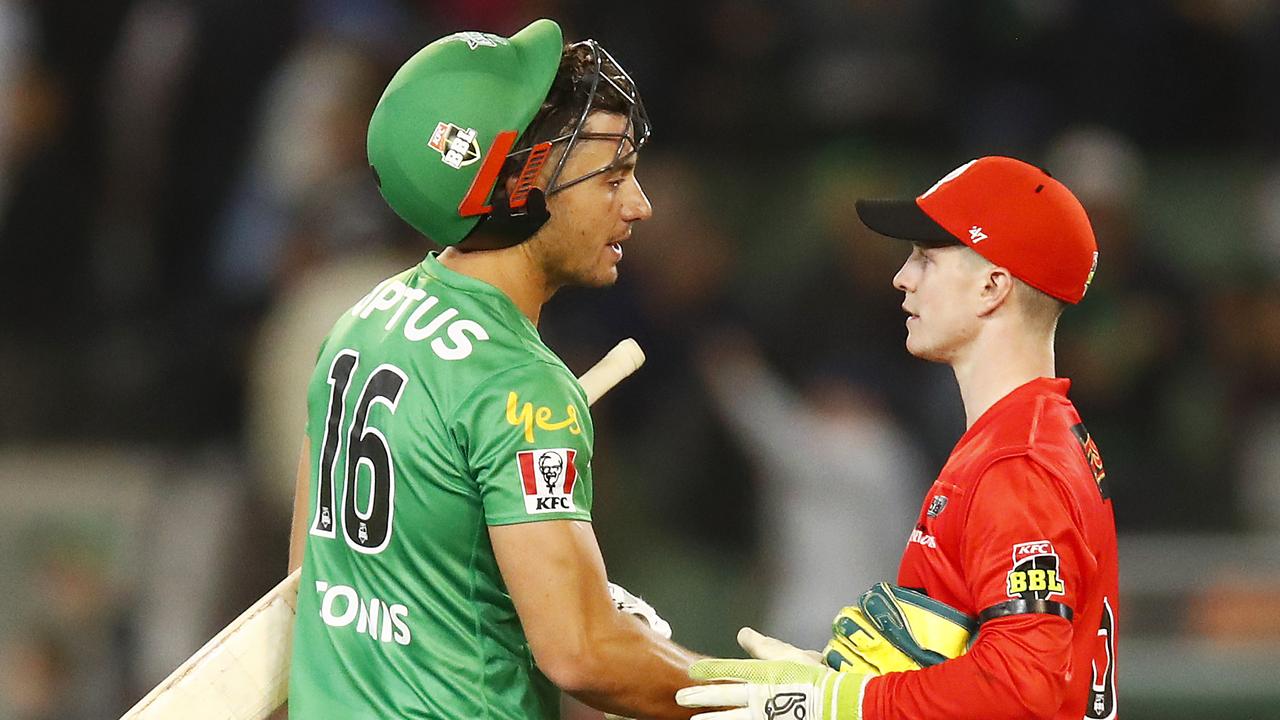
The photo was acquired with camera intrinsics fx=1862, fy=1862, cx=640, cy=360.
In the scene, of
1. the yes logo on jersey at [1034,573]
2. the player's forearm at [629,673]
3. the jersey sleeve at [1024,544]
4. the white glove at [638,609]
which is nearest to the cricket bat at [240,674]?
the white glove at [638,609]

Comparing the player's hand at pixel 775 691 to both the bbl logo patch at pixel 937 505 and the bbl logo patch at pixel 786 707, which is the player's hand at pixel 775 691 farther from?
the bbl logo patch at pixel 937 505

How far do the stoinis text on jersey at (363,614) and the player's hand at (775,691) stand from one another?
1.94ft

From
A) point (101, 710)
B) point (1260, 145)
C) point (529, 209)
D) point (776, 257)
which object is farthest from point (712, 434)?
point (529, 209)

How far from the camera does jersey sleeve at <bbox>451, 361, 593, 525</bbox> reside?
3.64 meters

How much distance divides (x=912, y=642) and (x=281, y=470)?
5037 mm

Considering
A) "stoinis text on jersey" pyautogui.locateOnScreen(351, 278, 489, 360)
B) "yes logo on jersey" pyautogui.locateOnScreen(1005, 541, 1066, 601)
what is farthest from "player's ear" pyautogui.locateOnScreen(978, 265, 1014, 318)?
"stoinis text on jersey" pyautogui.locateOnScreen(351, 278, 489, 360)

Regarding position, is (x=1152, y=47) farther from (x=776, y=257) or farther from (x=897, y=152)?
(x=776, y=257)

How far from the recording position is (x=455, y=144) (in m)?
3.86

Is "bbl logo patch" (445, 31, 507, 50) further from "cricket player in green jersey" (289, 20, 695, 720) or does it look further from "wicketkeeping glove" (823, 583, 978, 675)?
"wicketkeeping glove" (823, 583, 978, 675)

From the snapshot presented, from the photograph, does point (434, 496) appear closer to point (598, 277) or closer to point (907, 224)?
point (598, 277)

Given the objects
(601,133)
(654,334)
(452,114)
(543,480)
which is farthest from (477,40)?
(654,334)

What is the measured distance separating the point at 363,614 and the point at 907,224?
1.42 metres

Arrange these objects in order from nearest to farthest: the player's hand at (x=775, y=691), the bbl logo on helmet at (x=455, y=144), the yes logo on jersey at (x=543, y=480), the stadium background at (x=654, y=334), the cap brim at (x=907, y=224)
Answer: the yes logo on jersey at (x=543, y=480) < the player's hand at (x=775, y=691) < the bbl logo on helmet at (x=455, y=144) < the cap brim at (x=907, y=224) < the stadium background at (x=654, y=334)

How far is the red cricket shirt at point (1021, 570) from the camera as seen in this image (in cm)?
354
